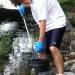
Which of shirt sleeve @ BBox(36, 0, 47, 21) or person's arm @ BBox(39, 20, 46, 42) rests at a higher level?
shirt sleeve @ BBox(36, 0, 47, 21)

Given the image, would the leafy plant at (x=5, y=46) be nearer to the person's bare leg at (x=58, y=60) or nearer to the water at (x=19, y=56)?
the water at (x=19, y=56)

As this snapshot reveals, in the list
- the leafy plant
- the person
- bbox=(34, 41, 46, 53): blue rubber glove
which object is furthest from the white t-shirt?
the leafy plant

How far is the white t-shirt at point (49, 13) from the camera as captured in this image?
5809 mm

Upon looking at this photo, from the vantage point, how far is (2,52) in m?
9.52

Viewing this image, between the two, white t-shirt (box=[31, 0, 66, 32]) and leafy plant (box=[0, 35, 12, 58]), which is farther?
leafy plant (box=[0, 35, 12, 58])

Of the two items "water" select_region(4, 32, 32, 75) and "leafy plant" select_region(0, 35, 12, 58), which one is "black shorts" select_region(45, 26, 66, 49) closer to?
"water" select_region(4, 32, 32, 75)

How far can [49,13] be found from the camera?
601cm

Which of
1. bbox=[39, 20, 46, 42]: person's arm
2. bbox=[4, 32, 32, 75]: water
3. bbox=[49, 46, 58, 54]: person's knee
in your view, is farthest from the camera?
bbox=[4, 32, 32, 75]: water

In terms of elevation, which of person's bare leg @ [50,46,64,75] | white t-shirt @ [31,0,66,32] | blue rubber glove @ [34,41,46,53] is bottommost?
person's bare leg @ [50,46,64,75]

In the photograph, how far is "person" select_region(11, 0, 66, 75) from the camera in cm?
581

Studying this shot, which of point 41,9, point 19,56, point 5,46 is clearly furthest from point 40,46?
point 5,46

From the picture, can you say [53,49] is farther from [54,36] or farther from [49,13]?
[49,13]

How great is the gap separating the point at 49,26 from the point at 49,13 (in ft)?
0.60

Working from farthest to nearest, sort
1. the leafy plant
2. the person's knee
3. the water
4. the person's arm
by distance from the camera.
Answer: the leafy plant, the water, the person's knee, the person's arm
